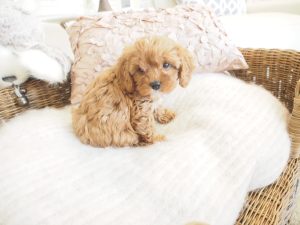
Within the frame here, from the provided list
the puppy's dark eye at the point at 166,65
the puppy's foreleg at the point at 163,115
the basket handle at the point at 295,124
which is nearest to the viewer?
the puppy's dark eye at the point at 166,65

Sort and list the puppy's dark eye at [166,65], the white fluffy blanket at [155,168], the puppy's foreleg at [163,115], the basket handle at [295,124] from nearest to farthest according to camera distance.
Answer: the white fluffy blanket at [155,168] → the puppy's dark eye at [166,65] → the basket handle at [295,124] → the puppy's foreleg at [163,115]

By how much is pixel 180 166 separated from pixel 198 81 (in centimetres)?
43

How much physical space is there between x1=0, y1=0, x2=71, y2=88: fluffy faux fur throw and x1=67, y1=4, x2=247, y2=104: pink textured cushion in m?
0.08

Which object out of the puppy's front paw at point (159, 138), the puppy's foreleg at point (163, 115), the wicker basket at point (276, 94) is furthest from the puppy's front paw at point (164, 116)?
the wicker basket at point (276, 94)

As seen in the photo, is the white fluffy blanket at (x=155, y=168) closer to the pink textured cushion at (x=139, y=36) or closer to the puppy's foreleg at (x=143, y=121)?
the puppy's foreleg at (x=143, y=121)

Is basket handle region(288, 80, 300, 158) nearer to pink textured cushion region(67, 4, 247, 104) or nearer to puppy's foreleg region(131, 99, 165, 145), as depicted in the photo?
pink textured cushion region(67, 4, 247, 104)

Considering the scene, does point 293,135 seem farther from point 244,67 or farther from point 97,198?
point 97,198

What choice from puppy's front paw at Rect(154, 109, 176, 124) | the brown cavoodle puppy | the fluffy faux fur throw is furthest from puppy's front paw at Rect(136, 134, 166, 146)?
the fluffy faux fur throw

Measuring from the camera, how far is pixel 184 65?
84 cm

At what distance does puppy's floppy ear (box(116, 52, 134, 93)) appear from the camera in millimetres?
806

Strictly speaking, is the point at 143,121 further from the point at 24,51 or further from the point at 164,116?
the point at 24,51

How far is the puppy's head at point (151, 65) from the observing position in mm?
783

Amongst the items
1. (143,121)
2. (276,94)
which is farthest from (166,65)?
(276,94)

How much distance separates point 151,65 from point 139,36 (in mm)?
379
